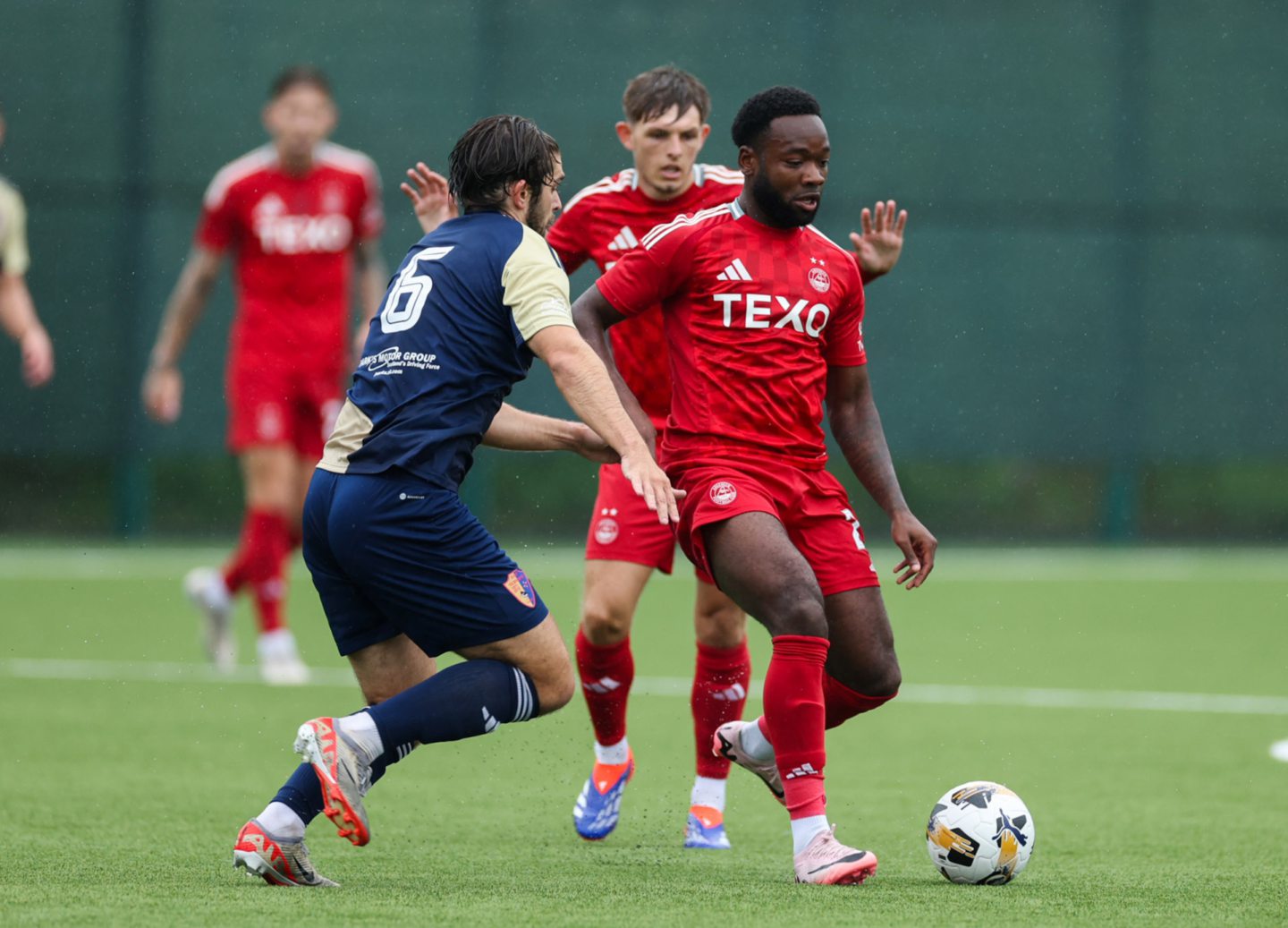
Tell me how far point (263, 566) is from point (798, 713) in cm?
488

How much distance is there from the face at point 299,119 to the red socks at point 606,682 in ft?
14.7

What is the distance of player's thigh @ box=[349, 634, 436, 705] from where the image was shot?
16.0ft

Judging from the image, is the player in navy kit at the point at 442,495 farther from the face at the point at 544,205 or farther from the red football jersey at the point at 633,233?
the red football jersey at the point at 633,233

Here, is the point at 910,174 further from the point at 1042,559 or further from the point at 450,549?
the point at 450,549

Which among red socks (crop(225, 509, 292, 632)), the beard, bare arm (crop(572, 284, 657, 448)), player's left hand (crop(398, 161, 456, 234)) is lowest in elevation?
red socks (crop(225, 509, 292, 632))

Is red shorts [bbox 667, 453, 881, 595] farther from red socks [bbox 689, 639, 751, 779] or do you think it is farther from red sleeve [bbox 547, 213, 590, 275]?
red sleeve [bbox 547, 213, 590, 275]

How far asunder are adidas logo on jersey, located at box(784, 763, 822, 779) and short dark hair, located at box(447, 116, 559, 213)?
159 centimetres

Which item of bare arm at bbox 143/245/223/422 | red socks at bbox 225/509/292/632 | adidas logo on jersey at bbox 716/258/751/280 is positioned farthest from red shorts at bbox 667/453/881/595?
bare arm at bbox 143/245/223/422

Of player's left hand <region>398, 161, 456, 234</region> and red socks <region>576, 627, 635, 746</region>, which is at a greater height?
player's left hand <region>398, 161, 456, 234</region>

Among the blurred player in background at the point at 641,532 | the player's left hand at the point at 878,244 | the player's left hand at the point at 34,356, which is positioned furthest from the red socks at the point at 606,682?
the player's left hand at the point at 34,356

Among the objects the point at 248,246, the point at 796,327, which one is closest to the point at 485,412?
the point at 796,327

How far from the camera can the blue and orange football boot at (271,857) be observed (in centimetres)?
450

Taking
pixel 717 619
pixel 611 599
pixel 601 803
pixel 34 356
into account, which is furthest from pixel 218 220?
pixel 601 803

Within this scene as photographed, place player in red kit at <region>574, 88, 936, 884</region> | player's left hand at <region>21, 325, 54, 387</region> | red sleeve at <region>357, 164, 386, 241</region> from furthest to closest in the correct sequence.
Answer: red sleeve at <region>357, 164, 386, 241</region>, player's left hand at <region>21, 325, 54, 387</region>, player in red kit at <region>574, 88, 936, 884</region>
